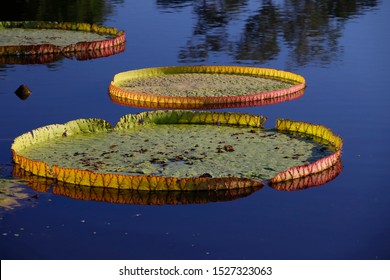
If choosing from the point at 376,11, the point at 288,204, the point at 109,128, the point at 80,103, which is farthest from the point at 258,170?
the point at 376,11

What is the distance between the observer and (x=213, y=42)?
45.1ft

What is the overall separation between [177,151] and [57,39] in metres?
6.31

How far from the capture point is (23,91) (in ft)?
35.0

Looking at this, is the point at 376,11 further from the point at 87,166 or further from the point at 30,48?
the point at 87,166

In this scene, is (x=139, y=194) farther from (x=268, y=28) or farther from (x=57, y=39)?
(x=268, y=28)

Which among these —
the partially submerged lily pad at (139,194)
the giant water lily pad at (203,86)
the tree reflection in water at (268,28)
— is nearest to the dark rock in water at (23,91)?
the giant water lily pad at (203,86)

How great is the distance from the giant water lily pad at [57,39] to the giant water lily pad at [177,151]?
4390mm

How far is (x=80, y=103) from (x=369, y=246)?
4698 mm

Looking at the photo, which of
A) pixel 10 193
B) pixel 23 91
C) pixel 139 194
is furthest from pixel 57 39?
pixel 139 194

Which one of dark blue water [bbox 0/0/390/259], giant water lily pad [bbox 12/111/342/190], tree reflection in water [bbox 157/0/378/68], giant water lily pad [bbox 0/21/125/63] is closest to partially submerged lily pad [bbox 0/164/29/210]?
dark blue water [bbox 0/0/390/259]

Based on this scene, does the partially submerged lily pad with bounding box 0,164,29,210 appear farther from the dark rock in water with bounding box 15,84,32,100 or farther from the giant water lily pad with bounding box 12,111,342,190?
the dark rock in water with bounding box 15,84,32,100

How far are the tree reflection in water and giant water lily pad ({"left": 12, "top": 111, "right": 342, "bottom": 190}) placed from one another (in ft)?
11.1

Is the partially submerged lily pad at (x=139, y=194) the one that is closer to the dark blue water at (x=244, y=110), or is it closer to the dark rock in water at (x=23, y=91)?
the dark blue water at (x=244, y=110)

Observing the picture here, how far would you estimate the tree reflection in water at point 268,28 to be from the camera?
1273 centimetres
